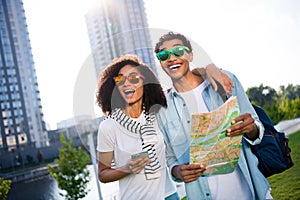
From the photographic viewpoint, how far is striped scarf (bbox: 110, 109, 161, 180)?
1.04m

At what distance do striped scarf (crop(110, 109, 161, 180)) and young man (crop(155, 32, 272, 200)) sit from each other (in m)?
0.05

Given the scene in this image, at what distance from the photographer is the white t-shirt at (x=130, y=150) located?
106cm

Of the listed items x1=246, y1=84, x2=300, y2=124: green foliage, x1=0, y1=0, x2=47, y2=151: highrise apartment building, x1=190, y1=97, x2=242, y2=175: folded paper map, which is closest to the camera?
x1=190, y1=97, x2=242, y2=175: folded paper map

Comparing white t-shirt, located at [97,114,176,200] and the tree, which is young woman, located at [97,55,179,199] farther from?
the tree

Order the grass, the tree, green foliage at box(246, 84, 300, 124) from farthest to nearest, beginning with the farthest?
1. green foliage at box(246, 84, 300, 124)
2. the tree
3. the grass

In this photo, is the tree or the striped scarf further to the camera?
the tree

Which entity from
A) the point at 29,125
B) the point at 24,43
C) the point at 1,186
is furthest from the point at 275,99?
the point at 24,43

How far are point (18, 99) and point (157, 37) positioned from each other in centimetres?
2882

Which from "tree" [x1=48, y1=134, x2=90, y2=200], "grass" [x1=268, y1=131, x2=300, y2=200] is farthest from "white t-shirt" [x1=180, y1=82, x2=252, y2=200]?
Result: "tree" [x1=48, y1=134, x2=90, y2=200]

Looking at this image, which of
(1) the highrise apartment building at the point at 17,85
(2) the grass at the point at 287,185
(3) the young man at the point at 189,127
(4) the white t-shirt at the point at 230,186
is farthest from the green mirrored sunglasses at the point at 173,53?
(1) the highrise apartment building at the point at 17,85

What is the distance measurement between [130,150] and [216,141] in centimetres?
29

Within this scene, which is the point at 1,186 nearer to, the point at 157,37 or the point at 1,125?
the point at 157,37

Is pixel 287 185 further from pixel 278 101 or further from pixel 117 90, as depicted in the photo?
pixel 278 101

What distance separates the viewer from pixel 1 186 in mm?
4371
